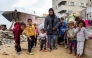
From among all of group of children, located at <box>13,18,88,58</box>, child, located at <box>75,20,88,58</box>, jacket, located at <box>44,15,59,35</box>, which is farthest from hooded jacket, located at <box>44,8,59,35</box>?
child, located at <box>75,20,88,58</box>

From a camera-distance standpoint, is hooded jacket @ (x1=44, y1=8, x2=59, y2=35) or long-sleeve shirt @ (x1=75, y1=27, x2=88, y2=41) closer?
long-sleeve shirt @ (x1=75, y1=27, x2=88, y2=41)

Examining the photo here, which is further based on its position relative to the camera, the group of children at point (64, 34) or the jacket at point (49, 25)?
the jacket at point (49, 25)

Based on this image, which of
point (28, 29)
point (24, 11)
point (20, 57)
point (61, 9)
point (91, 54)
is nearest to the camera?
point (91, 54)

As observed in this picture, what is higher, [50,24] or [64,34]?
[50,24]

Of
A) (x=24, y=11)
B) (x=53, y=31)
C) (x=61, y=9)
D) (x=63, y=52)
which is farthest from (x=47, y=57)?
(x=61, y=9)

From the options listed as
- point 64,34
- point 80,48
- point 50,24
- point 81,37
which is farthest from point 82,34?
point 64,34

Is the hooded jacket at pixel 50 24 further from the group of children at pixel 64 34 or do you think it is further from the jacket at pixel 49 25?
the group of children at pixel 64 34

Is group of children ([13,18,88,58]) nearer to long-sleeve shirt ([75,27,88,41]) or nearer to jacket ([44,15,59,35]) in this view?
long-sleeve shirt ([75,27,88,41])

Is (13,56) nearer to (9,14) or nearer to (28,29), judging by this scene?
(28,29)

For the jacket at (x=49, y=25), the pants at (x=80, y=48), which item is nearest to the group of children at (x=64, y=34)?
the pants at (x=80, y=48)

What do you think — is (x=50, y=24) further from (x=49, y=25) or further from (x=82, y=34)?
(x=82, y=34)

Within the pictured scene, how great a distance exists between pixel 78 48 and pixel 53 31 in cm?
156

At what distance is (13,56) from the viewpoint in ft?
20.6

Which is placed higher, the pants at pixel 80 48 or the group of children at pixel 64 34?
the group of children at pixel 64 34
